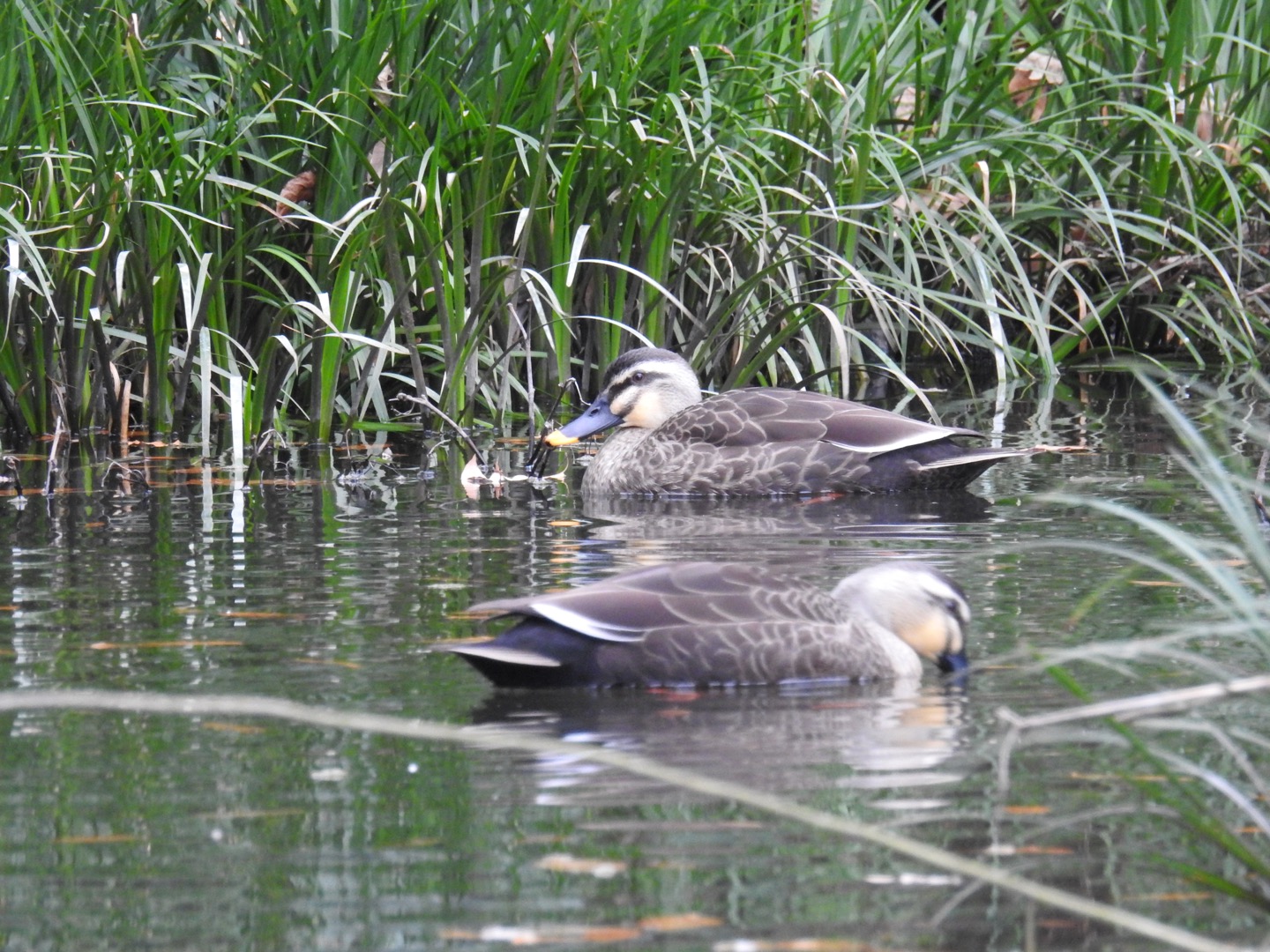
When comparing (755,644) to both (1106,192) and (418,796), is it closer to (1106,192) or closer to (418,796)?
(418,796)

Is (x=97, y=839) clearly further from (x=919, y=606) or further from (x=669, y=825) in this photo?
(x=919, y=606)

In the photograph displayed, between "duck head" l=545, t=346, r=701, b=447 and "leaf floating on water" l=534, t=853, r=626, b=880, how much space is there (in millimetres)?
5651

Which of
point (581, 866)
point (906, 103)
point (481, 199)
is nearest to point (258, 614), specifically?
point (581, 866)

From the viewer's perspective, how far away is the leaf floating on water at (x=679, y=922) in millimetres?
3100

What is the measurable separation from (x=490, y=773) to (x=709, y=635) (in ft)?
3.18

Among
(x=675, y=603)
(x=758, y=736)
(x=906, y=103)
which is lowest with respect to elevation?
(x=758, y=736)

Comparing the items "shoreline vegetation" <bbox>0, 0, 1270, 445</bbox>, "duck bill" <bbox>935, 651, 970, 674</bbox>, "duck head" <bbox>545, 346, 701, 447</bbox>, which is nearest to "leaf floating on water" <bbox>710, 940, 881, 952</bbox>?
"duck bill" <bbox>935, 651, 970, 674</bbox>

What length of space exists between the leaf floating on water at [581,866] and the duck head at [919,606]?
→ 1.69 m

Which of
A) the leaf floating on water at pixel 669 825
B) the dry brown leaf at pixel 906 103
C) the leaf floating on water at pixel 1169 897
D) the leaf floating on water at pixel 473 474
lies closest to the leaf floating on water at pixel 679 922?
the leaf floating on water at pixel 669 825

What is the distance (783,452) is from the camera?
839cm

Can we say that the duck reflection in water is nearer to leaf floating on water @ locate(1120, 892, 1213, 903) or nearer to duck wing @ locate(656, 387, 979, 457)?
leaf floating on water @ locate(1120, 892, 1213, 903)

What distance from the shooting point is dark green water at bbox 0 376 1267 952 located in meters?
3.16

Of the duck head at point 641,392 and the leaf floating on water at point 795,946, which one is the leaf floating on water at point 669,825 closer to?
the leaf floating on water at point 795,946

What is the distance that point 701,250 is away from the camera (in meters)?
10.1
